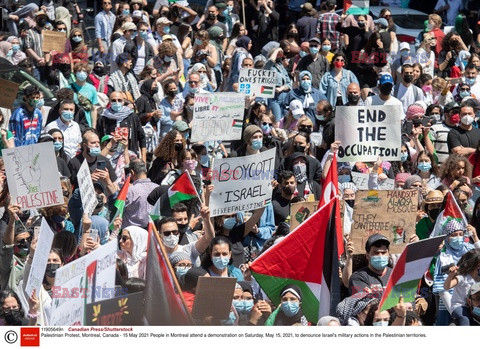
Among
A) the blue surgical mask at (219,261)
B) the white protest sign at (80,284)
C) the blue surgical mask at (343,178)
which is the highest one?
the white protest sign at (80,284)

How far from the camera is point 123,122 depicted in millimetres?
16469

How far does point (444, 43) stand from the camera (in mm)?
22125

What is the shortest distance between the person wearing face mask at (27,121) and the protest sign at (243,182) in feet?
11.2

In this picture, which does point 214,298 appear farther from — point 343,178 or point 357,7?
point 357,7

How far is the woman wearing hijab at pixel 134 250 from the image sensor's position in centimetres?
1219

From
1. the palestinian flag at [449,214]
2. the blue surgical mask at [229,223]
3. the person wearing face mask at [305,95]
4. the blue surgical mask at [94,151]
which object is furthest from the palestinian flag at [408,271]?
the person wearing face mask at [305,95]

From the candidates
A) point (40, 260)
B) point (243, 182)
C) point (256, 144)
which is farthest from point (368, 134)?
point (40, 260)

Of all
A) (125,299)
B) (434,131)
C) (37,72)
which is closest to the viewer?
(125,299)

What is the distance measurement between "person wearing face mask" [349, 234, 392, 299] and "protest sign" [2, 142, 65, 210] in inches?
110

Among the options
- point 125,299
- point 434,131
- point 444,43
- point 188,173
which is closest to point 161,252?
point 125,299

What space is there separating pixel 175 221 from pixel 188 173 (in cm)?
119

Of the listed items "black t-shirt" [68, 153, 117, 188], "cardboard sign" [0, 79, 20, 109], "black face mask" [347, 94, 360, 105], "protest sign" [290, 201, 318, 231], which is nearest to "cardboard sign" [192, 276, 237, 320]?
"protest sign" [290, 201, 318, 231]

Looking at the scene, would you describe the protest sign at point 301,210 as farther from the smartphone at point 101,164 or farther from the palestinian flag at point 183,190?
the smartphone at point 101,164

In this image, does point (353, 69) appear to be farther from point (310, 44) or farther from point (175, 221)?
point (175, 221)
